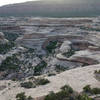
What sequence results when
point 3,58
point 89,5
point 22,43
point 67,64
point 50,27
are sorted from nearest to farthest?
1. point 67,64
2. point 3,58
3. point 22,43
4. point 50,27
5. point 89,5

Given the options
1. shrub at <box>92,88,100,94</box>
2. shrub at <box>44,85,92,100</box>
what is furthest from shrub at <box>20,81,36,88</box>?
shrub at <box>92,88,100,94</box>

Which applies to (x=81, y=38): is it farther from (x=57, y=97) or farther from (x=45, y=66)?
(x=57, y=97)

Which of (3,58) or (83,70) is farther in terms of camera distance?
(3,58)

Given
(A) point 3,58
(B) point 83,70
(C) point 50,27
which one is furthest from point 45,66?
(C) point 50,27

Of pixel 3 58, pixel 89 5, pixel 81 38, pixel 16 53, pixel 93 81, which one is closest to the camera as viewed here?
pixel 93 81

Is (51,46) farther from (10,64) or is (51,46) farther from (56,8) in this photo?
(56,8)

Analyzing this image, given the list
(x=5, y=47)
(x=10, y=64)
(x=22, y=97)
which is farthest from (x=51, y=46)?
(x=22, y=97)

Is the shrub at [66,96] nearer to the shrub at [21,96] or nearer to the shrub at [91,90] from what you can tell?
the shrub at [91,90]

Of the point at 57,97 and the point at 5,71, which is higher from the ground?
the point at 57,97

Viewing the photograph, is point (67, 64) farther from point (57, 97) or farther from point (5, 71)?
point (57, 97)
